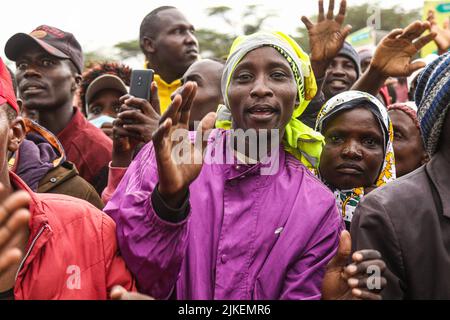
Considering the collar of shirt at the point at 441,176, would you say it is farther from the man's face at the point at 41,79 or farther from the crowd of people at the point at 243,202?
the man's face at the point at 41,79

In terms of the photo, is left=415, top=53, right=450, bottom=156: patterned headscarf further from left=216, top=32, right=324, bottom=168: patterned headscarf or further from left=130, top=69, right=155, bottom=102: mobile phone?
left=130, top=69, right=155, bottom=102: mobile phone

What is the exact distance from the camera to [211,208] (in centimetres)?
291

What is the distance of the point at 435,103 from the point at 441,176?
274 millimetres

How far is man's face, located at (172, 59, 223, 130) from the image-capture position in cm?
447

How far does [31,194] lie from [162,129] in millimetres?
556

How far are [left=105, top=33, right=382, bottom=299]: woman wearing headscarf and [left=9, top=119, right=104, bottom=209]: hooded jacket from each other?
559 millimetres

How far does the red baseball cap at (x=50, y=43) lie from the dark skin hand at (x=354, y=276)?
2.86 meters

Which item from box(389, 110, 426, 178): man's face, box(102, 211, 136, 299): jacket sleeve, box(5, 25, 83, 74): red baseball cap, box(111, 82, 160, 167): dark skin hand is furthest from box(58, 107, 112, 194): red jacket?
box(389, 110, 426, 178): man's face

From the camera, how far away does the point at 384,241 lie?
8.27 ft

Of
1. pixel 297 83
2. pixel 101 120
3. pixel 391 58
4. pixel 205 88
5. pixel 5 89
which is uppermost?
pixel 5 89

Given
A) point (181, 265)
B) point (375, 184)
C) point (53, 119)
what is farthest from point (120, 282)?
point (53, 119)

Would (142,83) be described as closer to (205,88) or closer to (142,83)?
(142,83)

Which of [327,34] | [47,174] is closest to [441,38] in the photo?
[327,34]
